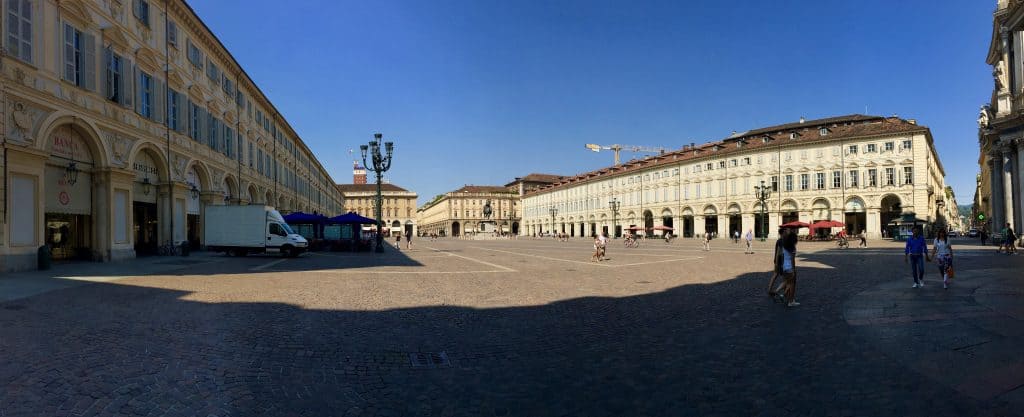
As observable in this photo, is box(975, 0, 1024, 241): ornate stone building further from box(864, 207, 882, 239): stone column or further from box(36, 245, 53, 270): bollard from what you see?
box(36, 245, 53, 270): bollard

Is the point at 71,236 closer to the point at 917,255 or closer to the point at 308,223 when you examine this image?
the point at 308,223

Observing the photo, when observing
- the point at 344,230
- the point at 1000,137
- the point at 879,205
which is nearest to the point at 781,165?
the point at 879,205

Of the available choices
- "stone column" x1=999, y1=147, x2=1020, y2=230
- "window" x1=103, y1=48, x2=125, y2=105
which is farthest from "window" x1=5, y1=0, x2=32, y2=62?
"stone column" x1=999, y1=147, x2=1020, y2=230

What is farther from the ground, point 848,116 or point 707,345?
point 848,116

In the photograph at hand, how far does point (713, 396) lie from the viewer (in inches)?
177

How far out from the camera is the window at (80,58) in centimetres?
1695

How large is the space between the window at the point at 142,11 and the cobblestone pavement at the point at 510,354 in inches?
612

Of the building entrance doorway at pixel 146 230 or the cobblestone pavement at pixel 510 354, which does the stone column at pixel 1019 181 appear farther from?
the building entrance doorway at pixel 146 230

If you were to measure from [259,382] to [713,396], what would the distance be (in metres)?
4.28

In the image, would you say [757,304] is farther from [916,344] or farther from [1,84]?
[1,84]

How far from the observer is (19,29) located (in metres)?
14.9

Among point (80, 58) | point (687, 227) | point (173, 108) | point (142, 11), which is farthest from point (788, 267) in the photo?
point (687, 227)

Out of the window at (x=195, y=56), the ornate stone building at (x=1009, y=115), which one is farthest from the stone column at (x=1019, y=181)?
the window at (x=195, y=56)

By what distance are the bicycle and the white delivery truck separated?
1342mm
